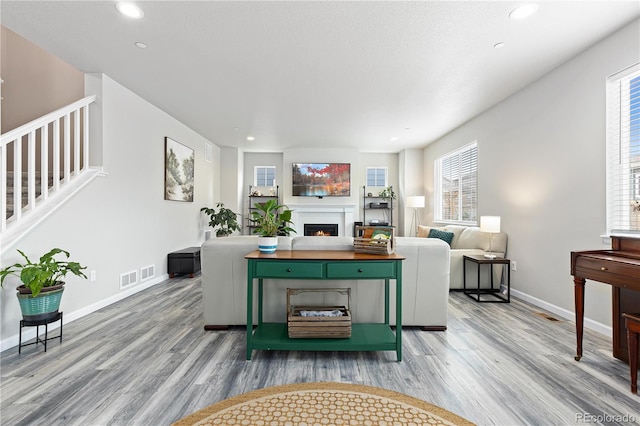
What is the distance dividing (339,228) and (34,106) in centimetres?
576

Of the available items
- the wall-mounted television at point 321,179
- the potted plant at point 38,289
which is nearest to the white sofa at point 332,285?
the potted plant at point 38,289

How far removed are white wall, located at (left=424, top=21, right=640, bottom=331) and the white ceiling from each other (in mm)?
236

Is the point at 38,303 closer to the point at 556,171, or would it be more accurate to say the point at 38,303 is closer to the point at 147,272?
the point at 147,272

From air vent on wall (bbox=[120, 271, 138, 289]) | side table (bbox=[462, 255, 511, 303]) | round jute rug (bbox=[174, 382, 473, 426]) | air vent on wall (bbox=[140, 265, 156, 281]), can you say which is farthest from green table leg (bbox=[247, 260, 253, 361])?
side table (bbox=[462, 255, 511, 303])

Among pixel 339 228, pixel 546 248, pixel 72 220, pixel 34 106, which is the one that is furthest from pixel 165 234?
pixel 546 248

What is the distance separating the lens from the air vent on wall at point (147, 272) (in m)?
3.98

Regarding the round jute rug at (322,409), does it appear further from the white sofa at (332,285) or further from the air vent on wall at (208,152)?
the air vent on wall at (208,152)

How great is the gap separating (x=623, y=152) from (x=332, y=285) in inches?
112

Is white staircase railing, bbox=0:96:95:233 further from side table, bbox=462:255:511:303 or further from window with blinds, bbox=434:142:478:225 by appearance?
window with blinds, bbox=434:142:478:225

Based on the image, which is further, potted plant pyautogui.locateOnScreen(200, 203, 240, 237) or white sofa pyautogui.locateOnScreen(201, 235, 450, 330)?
potted plant pyautogui.locateOnScreen(200, 203, 240, 237)

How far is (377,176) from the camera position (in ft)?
25.1

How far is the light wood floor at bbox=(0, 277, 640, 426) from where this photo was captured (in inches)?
61.5

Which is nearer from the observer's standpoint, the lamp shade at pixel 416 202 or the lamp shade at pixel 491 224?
the lamp shade at pixel 491 224

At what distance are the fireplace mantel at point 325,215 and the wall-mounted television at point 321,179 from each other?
306mm
